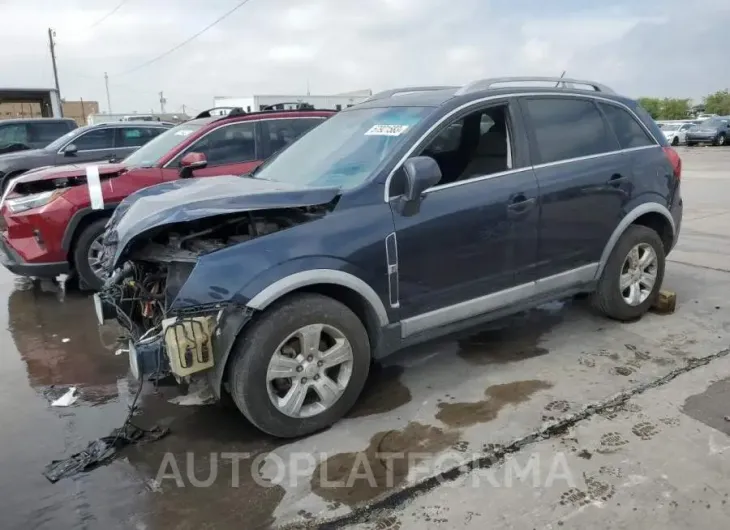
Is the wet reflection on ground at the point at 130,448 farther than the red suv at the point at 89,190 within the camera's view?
No

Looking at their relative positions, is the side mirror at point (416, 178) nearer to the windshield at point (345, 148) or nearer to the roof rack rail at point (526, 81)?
the windshield at point (345, 148)

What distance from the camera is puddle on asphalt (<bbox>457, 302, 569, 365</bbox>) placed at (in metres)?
4.40

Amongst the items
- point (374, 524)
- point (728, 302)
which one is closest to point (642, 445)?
point (374, 524)

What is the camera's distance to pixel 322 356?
131 inches

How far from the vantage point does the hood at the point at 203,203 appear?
3.22m

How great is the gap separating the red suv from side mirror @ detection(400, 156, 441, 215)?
300 centimetres

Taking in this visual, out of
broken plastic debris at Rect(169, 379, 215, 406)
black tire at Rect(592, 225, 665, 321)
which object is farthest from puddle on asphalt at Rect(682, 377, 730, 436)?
broken plastic debris at Rect(169, 379, 215, 406)

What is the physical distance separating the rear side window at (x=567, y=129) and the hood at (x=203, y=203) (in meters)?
1.65

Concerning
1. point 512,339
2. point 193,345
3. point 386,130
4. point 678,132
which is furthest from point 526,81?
point 678,132

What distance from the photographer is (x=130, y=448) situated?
337 centimetres

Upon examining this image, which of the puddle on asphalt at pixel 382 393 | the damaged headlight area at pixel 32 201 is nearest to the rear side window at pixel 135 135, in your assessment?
the damaged headlight area at pixel 32 201

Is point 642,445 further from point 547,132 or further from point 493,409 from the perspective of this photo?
point 547,132

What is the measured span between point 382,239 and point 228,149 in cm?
389

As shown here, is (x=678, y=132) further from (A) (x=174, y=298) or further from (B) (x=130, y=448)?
(B) (x=130, y=448)
